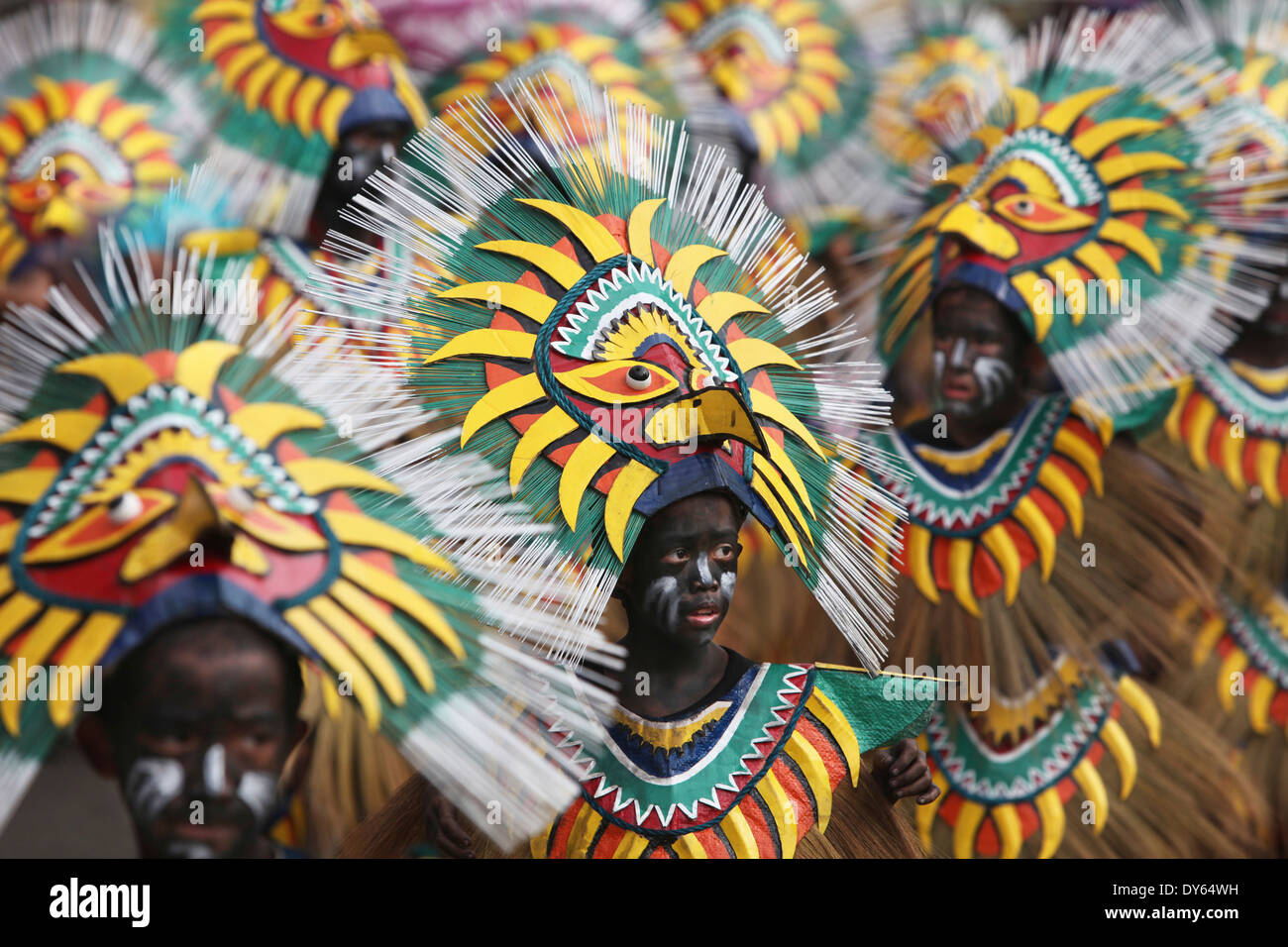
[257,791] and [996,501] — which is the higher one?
[996,501]

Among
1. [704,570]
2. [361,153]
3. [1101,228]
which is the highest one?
[361,153]

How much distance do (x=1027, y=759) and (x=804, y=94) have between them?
1.51 metres

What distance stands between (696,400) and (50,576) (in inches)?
25.9

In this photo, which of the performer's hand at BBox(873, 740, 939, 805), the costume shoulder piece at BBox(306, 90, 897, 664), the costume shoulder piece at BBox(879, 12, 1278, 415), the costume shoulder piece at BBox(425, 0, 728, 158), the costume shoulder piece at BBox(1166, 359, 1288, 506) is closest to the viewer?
the costume shoulder piece at BBox(306, 90, 897, 664)

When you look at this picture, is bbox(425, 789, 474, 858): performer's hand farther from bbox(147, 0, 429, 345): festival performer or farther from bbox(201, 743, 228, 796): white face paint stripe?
bbox(147, 0, 429, 345): festival performer

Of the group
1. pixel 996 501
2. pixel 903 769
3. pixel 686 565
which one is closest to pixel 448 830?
pixel 686 565

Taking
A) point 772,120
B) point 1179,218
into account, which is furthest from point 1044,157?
point 772,120

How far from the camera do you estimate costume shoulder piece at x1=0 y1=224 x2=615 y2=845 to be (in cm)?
123

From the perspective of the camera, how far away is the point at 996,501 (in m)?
2.05

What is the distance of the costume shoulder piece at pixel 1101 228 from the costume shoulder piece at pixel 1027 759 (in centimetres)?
47

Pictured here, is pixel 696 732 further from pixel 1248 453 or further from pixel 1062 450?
pixel 1248 453

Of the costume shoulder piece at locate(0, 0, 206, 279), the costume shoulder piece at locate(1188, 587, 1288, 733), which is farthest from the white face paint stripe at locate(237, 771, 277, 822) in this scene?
the costume shoulder piece at locate(1188, 587, 1288, 733)

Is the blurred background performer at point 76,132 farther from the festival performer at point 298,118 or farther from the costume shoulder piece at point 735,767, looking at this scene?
the costume shoulder piece at point 735,767

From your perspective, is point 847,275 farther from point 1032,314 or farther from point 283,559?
point 283,559
